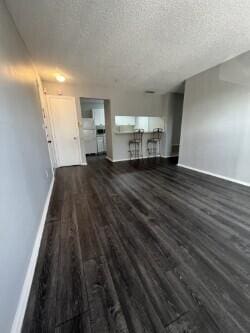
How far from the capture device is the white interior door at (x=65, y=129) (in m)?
4.27

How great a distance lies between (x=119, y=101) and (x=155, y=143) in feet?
7.31

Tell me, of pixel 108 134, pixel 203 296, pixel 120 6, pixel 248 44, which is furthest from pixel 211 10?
pixel 108 134

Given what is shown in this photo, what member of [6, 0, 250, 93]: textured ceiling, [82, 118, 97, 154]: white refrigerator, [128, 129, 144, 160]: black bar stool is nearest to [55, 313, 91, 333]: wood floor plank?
[6, 0, 250, 93]: textured ceiling

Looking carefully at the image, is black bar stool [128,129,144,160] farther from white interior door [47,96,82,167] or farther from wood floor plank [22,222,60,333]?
wood floor plank [22,222,60,333]

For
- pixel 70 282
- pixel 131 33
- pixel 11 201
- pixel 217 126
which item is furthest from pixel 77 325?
pixel 217 126

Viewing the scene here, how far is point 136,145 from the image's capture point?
567 cm

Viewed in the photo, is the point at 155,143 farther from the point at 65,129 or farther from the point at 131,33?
the point at 131,33

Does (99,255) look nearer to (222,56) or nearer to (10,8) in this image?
(10,8)

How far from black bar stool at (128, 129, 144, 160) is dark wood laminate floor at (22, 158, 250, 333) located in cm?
319

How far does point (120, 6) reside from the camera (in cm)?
160

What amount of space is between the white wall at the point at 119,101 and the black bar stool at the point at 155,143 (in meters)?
0.70

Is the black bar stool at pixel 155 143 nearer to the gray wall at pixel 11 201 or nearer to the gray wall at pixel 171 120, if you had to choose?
the gray wall at pixel 171 120

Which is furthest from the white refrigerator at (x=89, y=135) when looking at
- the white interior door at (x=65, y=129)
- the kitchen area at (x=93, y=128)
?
the white interior door at (x=65, y=129)

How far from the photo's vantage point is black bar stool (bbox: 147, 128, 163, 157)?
19.1 ft
